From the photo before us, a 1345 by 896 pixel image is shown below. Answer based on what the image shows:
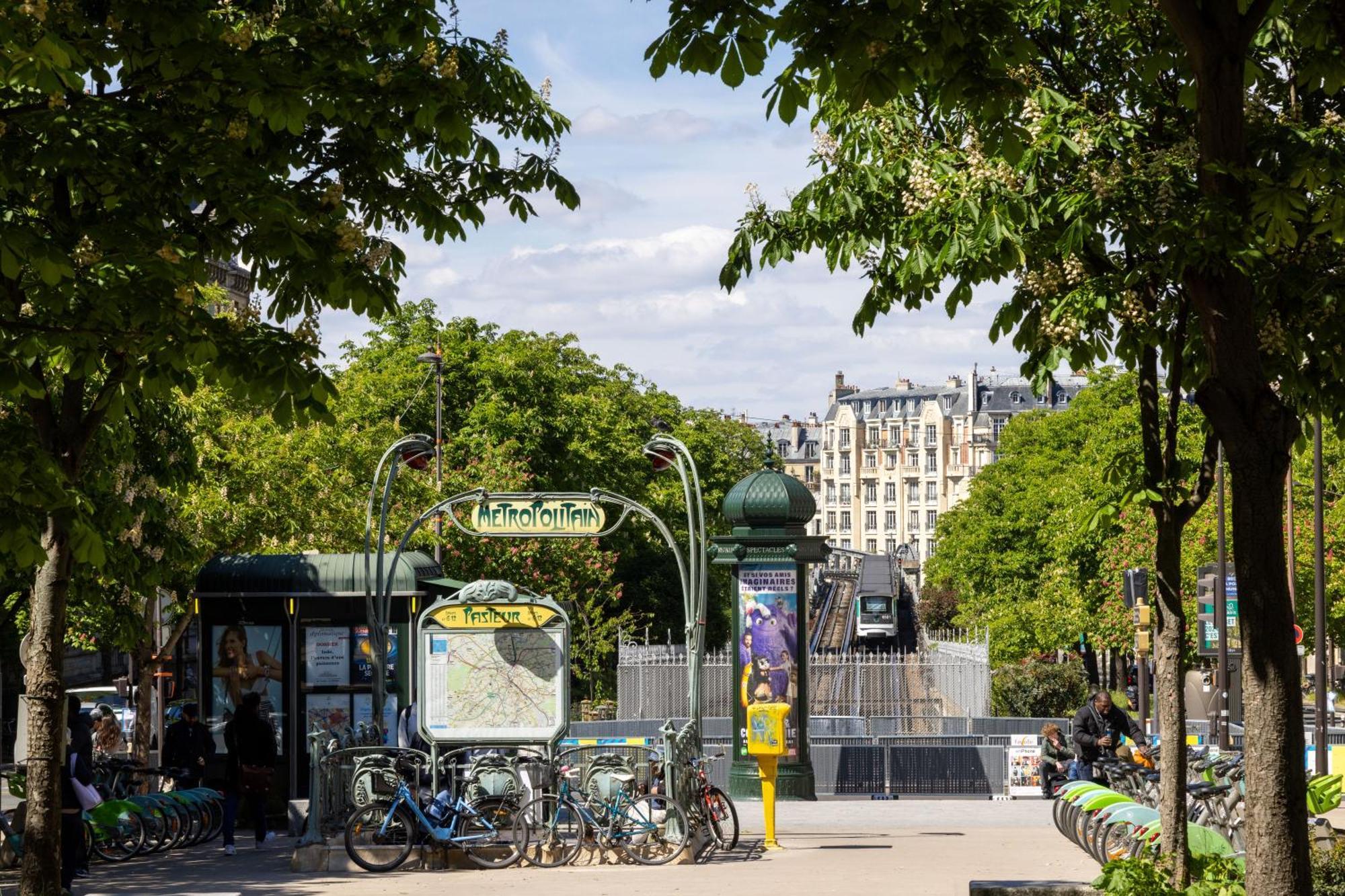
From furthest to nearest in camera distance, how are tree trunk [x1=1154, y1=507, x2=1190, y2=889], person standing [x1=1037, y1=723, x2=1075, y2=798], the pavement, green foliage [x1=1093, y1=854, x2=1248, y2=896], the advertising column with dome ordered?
the advertising column with dome < person standing [x1=1037, y1=723, x2=1075, y2=798] < the pavement < tree trunk [x1=1154, y1=507, x2=1190, y2=889] < green foliage [x1=1093, y1=854, x2=1248, y2=896]

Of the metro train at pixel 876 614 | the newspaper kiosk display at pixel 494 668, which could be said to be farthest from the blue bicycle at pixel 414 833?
the metro train at pixel 876 614

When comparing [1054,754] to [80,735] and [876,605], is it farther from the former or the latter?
[876,605]

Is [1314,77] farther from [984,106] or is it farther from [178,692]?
[178,692]

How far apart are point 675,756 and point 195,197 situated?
9192mm

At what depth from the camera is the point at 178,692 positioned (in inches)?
1201

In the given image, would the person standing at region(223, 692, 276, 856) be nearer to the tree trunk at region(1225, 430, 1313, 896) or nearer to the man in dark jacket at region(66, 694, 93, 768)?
the man in dark jacket at region(66, 694, 93, 768)

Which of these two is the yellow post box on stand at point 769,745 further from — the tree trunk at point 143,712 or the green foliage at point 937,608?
the green foliage at point 937,608

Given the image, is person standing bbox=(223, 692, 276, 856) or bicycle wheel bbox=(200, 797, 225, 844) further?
bicycle wheel bbox=(200, 797, 225, 844)

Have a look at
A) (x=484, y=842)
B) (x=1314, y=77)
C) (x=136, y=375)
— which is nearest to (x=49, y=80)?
(x=136, y=375)

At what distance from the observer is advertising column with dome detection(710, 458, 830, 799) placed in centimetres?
2516

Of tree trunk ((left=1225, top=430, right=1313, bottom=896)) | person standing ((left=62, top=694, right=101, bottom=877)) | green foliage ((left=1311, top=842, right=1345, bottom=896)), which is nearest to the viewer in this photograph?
tree trunk ((left=1225, top=430, right=1313, bottom=896))

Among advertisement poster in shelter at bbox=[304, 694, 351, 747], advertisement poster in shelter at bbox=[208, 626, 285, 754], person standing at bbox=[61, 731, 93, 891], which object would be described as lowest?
person standing at bbox=[61, 731, 93, 891]

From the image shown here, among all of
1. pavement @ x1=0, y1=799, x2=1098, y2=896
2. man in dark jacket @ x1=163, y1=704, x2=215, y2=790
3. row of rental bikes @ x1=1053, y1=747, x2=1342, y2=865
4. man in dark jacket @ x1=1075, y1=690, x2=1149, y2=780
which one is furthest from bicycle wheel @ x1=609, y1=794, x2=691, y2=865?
man in dark jacket @ x1=163, y1=704, x2=215, y2=790

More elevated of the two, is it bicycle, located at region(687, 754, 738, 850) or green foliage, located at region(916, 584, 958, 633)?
green foliage, located at region(916, 584, 958, 633)
